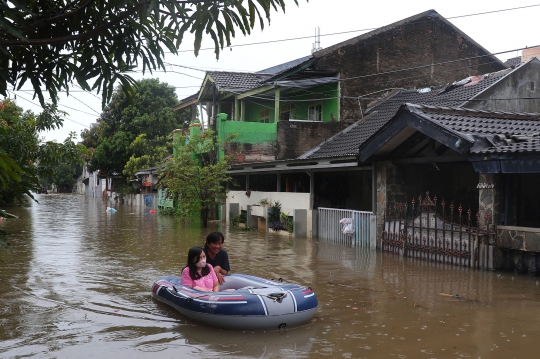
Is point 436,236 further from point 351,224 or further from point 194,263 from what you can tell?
point 194,263

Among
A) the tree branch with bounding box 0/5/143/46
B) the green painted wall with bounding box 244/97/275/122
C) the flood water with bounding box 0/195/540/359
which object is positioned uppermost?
the green painted wall with bounding box 244/97/275/122

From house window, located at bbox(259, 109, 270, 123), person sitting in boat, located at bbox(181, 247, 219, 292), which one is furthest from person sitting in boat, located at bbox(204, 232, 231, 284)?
house window, located at bbox(259, 109, 270, 123)

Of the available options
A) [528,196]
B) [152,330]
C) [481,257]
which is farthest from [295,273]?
[528,196]

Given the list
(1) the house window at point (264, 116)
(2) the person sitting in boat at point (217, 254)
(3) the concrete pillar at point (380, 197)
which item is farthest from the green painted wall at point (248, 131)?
(2) the person sitting in boat at point (217, 254)

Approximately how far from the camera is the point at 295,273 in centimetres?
1278

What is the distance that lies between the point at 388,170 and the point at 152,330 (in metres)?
Result: 9.51

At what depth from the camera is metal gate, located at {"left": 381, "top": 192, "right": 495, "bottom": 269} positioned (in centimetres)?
1245

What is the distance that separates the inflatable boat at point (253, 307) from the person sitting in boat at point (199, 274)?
15.1 inches

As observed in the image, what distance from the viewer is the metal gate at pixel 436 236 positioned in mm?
12453

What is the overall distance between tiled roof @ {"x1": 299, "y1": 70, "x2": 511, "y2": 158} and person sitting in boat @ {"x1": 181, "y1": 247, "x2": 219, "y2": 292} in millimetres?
9185

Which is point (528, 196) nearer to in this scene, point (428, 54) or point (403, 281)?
point (403, 281)

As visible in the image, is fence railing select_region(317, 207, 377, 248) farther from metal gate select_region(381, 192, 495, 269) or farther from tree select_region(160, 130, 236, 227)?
tree select_region(160, 130, 236, 227)

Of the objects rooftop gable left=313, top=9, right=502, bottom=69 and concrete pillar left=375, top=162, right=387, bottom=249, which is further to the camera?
rooftop gable left=313, top=9, right=502, bottom=69

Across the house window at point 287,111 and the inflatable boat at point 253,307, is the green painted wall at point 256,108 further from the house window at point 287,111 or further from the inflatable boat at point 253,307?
the inflatable boat at point 253,307
